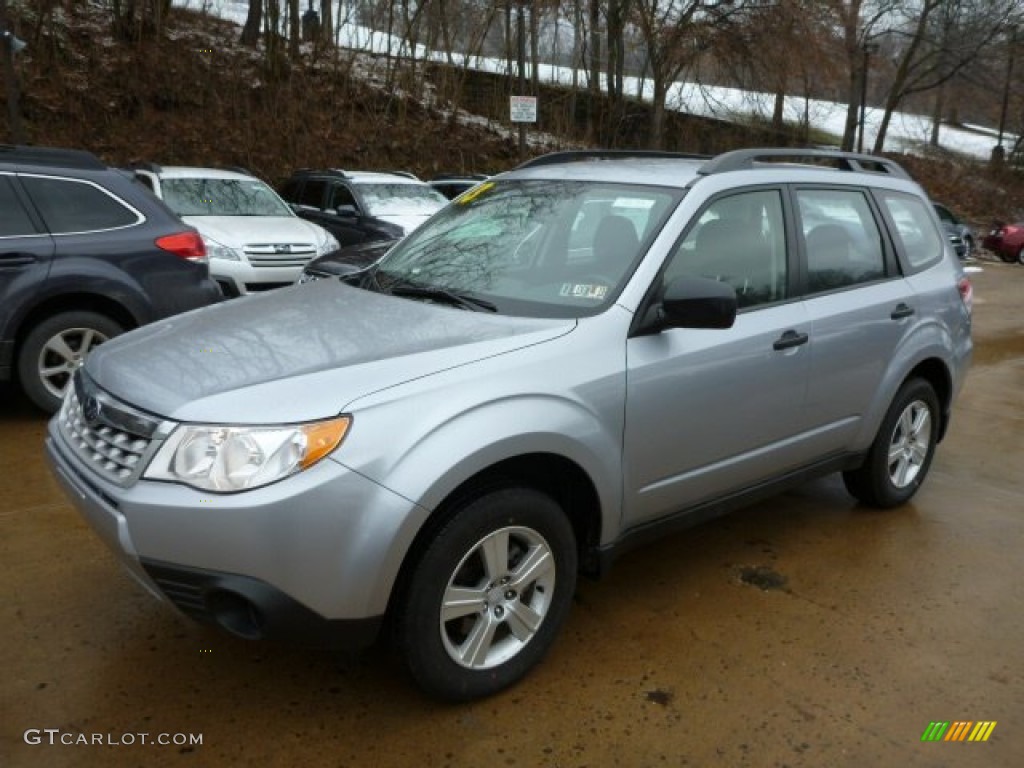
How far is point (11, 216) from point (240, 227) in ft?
12.8

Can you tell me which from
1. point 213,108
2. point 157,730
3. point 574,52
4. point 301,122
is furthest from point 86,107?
point 157,730

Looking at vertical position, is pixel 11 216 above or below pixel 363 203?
above

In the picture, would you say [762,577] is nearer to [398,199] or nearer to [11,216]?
[11,216]

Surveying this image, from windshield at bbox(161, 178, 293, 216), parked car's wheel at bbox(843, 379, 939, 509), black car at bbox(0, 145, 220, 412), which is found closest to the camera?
parked car's wheel at bbox(843, 379, 939, 509)

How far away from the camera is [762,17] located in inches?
824

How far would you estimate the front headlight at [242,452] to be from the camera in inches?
93.5

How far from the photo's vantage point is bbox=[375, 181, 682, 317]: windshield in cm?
325

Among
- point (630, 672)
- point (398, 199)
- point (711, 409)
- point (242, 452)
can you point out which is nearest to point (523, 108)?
point (398, 199)

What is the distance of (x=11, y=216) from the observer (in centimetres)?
553

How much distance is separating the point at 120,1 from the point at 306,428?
20086 mm

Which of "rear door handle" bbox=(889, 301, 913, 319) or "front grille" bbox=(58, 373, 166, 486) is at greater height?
"rear door handle" bbox=(889, 301, 913, 319)

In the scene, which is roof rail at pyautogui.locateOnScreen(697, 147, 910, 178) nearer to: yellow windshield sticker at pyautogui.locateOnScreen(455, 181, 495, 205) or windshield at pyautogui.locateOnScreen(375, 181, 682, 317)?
windshield at pyautogui.locateOnScreen(375, 181, 682, 317)

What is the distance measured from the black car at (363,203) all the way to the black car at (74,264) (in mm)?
5177

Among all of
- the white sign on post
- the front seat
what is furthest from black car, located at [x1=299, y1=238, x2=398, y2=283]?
the white sign on post
